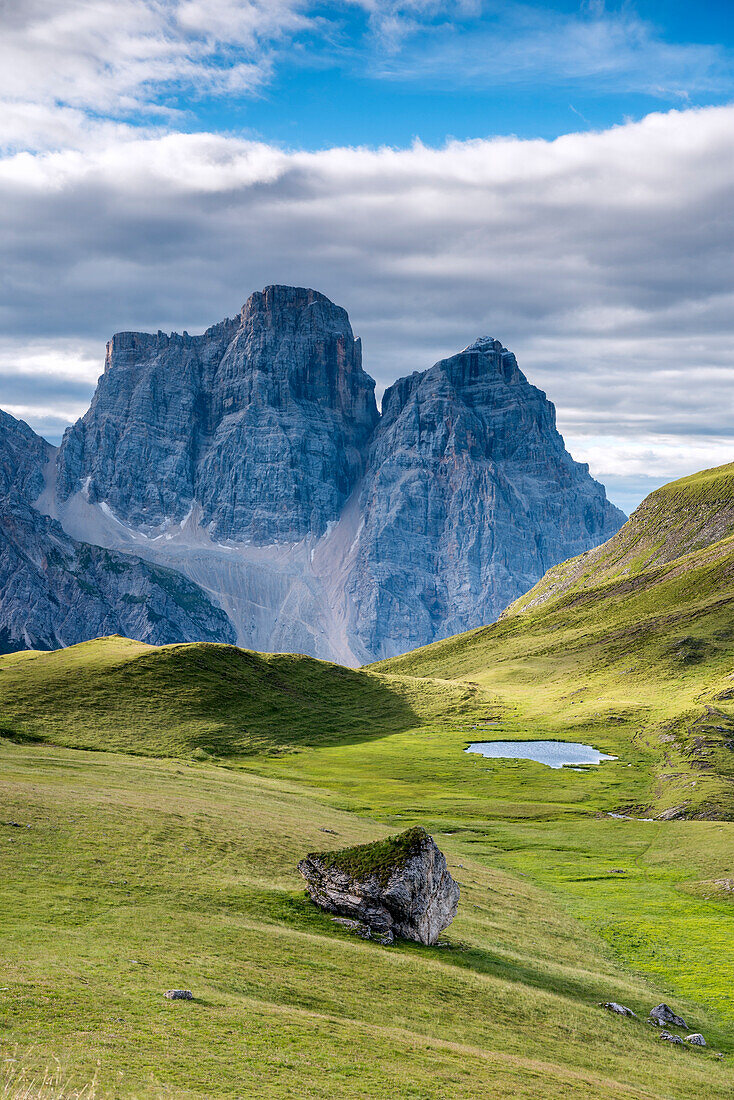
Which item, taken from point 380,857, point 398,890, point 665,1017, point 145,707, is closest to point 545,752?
point 145,707

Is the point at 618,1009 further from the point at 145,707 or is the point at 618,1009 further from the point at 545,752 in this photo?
the point at 545,752

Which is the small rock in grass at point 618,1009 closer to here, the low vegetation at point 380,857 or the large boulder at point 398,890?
the large boulder at point 398,890

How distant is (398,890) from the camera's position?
49.9 metres

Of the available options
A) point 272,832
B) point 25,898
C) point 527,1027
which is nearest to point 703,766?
point 272,832

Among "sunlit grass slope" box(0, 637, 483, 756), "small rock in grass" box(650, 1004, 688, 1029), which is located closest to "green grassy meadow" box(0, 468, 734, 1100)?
"small rock in grass" box(650, 1004, 688, 1029)

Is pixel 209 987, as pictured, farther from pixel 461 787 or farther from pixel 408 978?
pixel 461 787

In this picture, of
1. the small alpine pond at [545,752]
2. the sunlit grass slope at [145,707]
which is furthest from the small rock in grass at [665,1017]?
the small alpine pond at [545,752]

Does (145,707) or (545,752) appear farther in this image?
(545,752)

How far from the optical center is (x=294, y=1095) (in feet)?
87.5

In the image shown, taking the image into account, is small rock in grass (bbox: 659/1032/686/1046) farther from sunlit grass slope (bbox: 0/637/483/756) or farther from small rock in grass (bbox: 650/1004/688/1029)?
sunlit grass slope (bbox: 0/637/483/756)

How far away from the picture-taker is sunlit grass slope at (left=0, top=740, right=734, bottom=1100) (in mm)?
28359

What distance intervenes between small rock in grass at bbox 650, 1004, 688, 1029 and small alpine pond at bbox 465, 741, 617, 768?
118593mm

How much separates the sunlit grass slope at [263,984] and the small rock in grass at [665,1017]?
1.31 metres

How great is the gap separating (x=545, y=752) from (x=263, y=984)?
147216 millimetres
